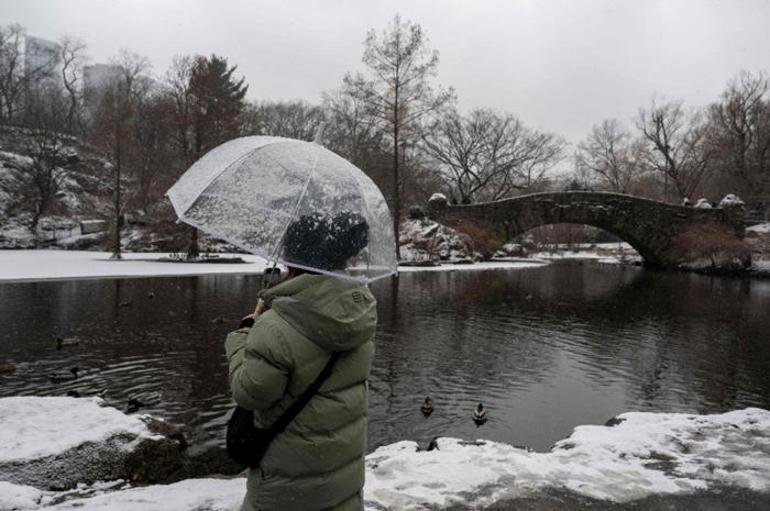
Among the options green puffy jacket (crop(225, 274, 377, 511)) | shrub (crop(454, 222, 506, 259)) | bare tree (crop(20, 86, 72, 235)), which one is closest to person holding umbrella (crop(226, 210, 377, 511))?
green puffy jacket (crop(225, 274, 377, 511))

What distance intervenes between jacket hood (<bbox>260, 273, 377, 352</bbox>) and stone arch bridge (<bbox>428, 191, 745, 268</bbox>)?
3421 centimetres

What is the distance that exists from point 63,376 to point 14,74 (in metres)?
55.7

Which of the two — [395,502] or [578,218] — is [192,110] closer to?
[578,218]

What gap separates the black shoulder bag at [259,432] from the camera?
2.04m

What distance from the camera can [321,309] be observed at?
78.4 inches

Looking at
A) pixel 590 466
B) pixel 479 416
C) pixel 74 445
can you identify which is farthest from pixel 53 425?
pixel 590 466

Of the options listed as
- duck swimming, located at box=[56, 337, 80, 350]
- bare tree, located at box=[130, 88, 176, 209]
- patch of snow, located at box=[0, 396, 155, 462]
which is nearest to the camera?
patch of snow, located at box=[0, 396, 155, 462]

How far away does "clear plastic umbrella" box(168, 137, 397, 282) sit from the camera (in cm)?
224

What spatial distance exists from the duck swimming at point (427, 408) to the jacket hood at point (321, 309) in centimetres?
541

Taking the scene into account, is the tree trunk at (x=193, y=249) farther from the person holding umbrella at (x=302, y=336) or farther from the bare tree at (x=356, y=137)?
the person holding umbrella at (x=302, y=336)

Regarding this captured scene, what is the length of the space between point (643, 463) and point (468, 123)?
51.5 m

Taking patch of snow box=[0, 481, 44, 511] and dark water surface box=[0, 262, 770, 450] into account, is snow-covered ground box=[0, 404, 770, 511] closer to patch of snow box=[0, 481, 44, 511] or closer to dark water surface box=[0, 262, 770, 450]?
patch of snow box=[0, 481, 44, 511]

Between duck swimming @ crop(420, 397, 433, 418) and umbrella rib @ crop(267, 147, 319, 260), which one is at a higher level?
umbrella rib @ crop(267, 147, 319, 260)

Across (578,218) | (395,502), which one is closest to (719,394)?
(395,502)
